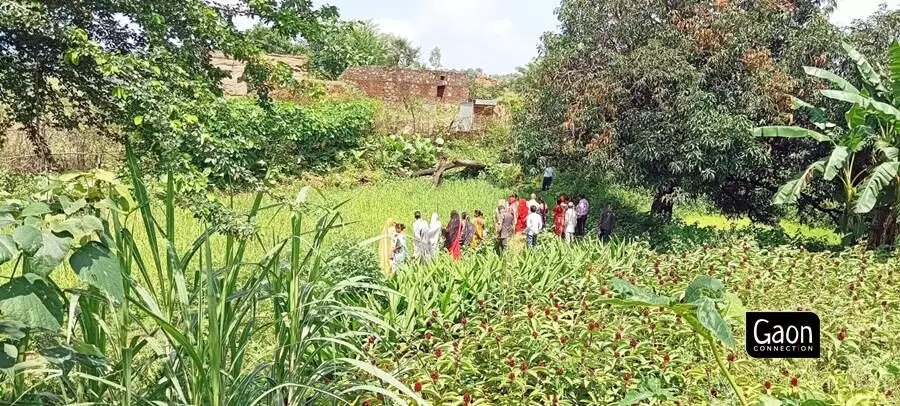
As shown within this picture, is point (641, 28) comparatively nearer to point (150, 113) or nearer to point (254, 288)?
point (150, 113)

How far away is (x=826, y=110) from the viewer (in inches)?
365

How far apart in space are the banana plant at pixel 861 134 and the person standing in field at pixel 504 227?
10.5ft

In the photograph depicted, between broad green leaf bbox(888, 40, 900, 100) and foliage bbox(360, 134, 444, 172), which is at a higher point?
broad green leaf bbox(888, 40, 900, 100)

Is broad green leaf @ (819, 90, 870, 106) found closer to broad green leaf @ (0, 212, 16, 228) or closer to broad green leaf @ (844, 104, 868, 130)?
broad green leaf @ (844, 104, 868, 130)

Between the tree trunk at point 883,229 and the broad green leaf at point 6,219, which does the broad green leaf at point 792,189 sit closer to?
the tree trunk at point 883,229

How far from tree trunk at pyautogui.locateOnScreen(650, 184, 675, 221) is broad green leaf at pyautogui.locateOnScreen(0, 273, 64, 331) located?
9474 millimetres

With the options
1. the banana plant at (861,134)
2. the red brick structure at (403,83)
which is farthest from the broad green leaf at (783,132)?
the red brick structure at (403,83)

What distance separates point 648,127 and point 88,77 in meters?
7.18

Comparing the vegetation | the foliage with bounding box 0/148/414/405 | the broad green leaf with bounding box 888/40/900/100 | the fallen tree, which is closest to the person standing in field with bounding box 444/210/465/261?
the vegetation

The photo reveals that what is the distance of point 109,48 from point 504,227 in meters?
5.98

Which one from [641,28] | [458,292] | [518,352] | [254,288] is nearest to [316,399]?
[254,288]

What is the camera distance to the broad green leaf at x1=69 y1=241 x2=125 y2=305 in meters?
1.68

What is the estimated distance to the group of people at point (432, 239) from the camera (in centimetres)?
758

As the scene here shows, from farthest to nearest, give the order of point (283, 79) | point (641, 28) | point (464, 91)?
point (464, 91)
point (641, 28)
point (283, 79)
